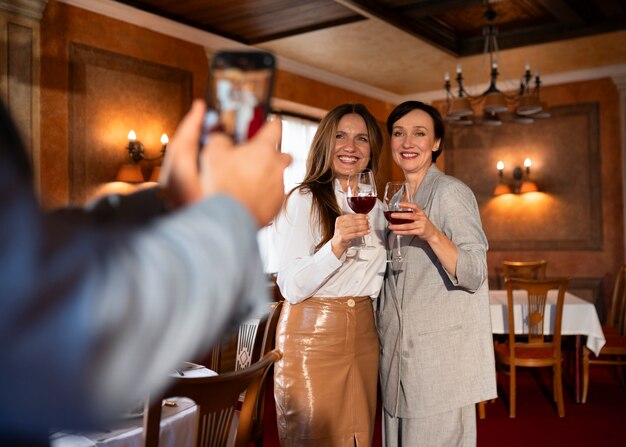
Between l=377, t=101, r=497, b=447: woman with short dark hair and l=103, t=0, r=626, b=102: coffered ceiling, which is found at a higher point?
l=103, t=0, r=626, b=102: coffered ceiling

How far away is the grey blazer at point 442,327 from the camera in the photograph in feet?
6.78

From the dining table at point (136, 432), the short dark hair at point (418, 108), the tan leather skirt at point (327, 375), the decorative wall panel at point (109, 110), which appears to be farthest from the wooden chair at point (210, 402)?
the decorative wall panel at point (109, 110)

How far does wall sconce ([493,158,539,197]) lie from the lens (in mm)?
8219

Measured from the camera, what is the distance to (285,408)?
224cm

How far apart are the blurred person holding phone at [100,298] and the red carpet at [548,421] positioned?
3.99m

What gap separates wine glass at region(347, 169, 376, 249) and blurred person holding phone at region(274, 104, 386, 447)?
6cm

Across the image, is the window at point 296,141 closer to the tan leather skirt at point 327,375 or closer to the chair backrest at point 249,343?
the chair backrest at point 249,343

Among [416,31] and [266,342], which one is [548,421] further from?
[416,31]

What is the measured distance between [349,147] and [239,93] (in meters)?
1.88

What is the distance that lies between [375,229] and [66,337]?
205cm

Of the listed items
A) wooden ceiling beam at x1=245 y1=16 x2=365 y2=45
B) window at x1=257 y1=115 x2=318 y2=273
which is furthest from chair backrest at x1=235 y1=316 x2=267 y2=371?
window at x1=257 y1=115 x2=318 y2=273

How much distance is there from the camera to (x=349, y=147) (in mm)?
2443

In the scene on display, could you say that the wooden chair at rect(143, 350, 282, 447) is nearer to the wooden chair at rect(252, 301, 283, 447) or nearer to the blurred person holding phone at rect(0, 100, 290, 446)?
the wooden chair at rect(252, 301, 283, 447)

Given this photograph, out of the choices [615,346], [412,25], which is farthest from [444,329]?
[412,25]
